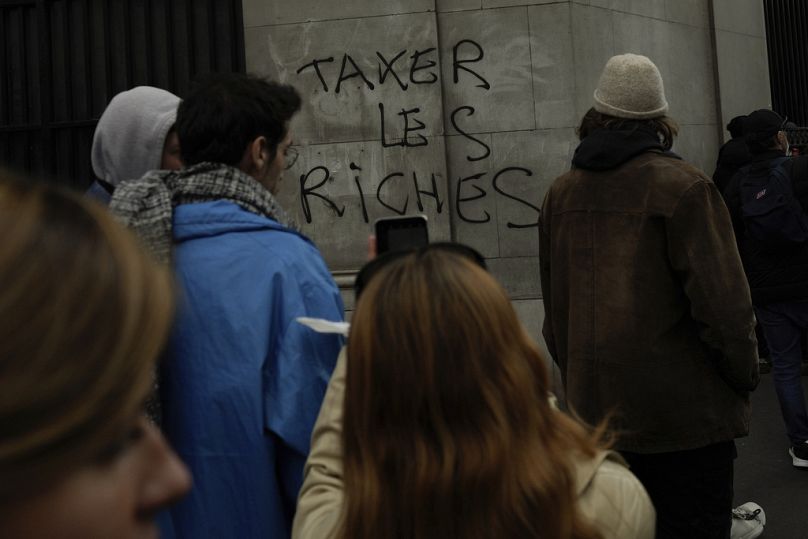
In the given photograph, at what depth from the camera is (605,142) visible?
354cm

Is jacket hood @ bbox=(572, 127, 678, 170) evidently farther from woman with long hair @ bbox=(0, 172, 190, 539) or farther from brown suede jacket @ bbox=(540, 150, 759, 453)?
woman with long hair @ bbox=(0, 172, 190, 539)

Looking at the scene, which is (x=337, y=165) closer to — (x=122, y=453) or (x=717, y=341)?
(x=717, y=341)

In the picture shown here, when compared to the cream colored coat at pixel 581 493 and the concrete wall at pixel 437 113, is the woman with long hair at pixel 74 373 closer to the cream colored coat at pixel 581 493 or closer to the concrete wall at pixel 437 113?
the cream colored coat at pixel 581 493

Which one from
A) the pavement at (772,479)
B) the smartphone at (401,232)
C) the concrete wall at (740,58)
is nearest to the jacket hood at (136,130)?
the smartphone at (401,232)

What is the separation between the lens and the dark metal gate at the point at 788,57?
34.7ft

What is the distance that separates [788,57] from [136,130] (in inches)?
368

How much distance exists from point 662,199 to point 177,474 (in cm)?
281

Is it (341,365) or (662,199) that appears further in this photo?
(662,199)

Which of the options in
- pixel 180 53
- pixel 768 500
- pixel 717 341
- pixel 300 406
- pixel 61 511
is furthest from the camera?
pixel 180 53

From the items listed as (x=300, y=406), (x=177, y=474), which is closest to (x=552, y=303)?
(x=300, y=406)

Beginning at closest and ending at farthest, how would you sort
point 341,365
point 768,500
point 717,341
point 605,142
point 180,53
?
point 341,365, point 717,341, point 605,142, point 768,500, point 180,53

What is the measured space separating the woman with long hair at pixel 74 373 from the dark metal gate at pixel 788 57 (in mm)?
10544

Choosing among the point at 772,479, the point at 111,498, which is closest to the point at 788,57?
the point at 772,479

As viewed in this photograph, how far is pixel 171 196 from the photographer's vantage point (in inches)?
93.7
